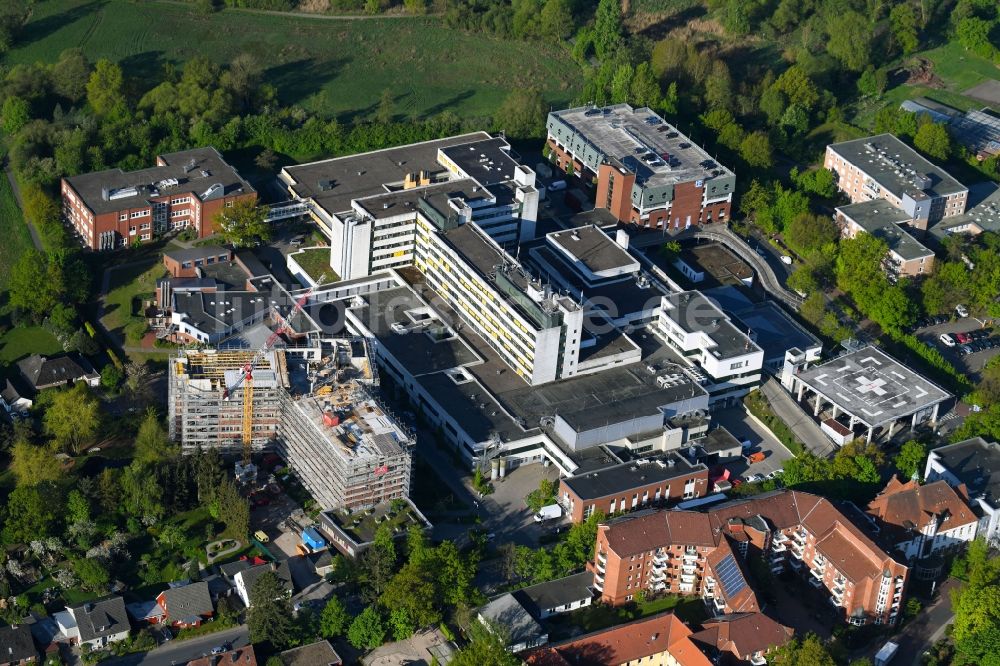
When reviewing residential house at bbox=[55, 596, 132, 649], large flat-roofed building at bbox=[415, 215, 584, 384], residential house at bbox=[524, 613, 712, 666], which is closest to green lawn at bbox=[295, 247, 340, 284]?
large flat-roofed building at bbox=[415, 215, 584, 384]

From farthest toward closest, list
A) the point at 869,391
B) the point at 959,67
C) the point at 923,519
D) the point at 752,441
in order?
the point at 959,67
the point at 869,391
the point at 752,441
the point at 923,519

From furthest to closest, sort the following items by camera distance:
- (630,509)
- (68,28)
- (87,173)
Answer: (68,28), (87,173), (630,509)

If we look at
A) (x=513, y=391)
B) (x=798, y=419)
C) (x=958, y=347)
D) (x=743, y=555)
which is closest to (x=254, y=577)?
(x=513, y=391)

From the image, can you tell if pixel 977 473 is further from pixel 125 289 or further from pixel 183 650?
pixel 125 289

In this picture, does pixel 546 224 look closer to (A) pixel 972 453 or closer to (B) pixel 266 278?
(B) pixel 266 278

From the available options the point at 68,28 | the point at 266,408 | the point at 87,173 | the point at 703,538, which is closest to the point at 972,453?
the point at 703,538

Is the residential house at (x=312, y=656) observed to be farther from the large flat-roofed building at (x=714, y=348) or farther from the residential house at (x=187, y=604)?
the large flat-roofed building at (x=714, y=348)
